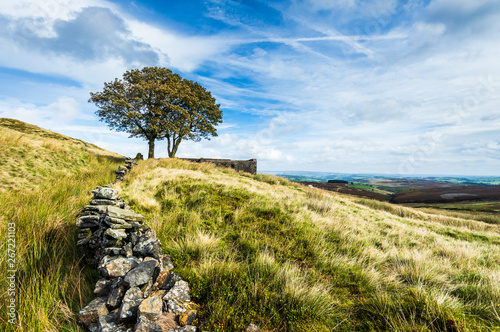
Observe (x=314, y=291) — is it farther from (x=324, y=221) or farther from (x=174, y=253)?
(x=324, y=221)

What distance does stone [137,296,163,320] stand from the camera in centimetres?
220

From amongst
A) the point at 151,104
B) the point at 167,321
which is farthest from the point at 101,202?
the point at 151,104

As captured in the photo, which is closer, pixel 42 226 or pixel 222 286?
pixel 222 286

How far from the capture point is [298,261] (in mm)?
4277

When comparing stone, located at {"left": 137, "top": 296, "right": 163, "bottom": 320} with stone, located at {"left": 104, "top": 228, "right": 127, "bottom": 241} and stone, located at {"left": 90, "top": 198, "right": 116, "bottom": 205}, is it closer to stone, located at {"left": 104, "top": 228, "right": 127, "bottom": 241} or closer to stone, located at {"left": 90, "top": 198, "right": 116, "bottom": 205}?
stone, located at {"left": 104, "top": 228, "right": 127, "bottom": 241}

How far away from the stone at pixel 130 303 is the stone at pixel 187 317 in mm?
546

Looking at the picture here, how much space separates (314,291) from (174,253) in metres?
2.74

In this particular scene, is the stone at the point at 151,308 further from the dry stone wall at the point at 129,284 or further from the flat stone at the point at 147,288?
the flat stone at the point at 147,288

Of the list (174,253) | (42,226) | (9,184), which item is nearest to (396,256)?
(174,253)

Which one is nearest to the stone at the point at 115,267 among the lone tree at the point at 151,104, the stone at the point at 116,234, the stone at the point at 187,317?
the stone at the point at 116,234

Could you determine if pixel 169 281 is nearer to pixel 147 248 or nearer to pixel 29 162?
pixel 147 248

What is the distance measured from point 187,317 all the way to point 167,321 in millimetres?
235

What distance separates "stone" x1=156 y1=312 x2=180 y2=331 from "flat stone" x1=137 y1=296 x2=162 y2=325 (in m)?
0.08

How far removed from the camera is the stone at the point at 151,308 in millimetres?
2204
